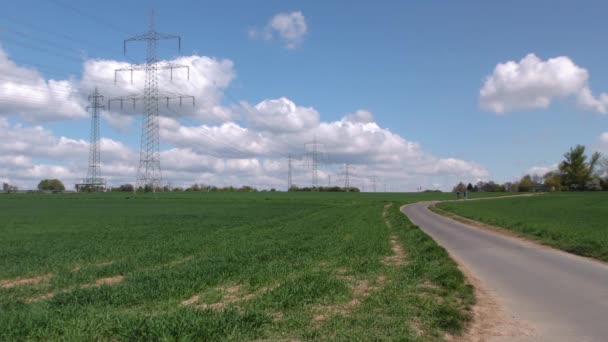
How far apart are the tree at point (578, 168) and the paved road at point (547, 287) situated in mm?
148121

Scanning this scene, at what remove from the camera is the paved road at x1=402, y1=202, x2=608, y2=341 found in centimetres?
747

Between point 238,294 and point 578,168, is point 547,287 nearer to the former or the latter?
point 238,294

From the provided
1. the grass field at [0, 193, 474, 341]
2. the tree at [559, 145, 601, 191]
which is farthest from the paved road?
the tree at [559, 145, 601, 191]

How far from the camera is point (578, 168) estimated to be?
148000 mm

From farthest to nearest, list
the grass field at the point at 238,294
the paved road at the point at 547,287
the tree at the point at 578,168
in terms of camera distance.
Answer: the tree at the point at 578,168, the paved road at the point at 547,287, the grass field at the point at 238,294

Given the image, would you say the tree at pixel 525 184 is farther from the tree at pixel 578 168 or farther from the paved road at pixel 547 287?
the paved road at pixel 547 287

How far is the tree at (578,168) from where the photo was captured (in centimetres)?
14638

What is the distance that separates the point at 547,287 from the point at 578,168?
159773 mm

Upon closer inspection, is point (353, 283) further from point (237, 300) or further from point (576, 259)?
point (576, 259)

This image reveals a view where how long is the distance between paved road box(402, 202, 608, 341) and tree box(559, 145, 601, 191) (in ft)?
486

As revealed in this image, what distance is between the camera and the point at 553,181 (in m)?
172

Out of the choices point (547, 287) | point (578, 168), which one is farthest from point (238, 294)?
point (578, 168)

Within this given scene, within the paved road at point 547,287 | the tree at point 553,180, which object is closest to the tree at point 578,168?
the tree at point 553,180

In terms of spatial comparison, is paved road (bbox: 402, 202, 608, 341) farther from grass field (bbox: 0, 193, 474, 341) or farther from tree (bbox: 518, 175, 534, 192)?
tree (bbox: 518, 175, 534, 192)
